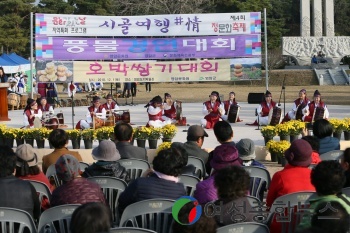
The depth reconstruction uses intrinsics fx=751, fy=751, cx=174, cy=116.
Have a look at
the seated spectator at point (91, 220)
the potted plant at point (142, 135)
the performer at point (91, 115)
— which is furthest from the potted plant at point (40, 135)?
the seated spectator at point (91, 220)

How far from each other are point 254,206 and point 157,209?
2.36 ft

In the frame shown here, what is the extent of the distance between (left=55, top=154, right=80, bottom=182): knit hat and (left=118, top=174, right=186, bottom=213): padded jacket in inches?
21.2

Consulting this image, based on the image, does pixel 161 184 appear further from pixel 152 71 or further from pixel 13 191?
pixel 152 71

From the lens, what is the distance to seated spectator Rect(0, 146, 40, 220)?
5879mm

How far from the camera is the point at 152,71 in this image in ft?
74.0

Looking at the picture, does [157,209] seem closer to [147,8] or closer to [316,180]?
[316,180]

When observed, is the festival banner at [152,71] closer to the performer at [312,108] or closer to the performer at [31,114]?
the performer at [31,114]

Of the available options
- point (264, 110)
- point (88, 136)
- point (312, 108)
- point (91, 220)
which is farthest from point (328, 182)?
point (264, 110)

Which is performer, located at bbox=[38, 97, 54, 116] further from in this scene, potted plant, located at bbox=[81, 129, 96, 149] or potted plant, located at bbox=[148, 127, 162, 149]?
potted plant, located at bbox=[148, 127, 162, 149]

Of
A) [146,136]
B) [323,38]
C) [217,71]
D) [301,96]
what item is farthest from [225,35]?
[323,38]

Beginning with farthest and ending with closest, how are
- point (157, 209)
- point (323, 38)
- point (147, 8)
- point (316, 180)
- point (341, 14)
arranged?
point (341, 14) < point (323, 38) < point (147, 8) < point (157, 209) < point (316, 180)

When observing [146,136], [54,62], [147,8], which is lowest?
[146,136]

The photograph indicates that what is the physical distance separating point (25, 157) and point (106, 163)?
80cm

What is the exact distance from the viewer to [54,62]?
71.5 feet
